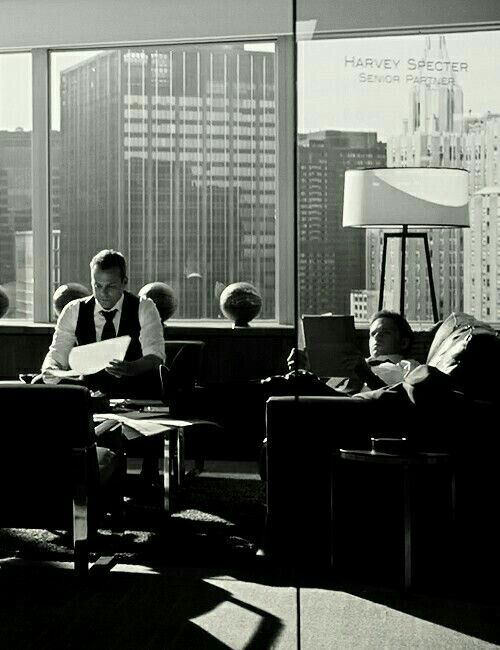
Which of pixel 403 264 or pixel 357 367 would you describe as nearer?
pixel 403 264

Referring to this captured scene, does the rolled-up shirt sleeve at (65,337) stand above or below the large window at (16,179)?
below

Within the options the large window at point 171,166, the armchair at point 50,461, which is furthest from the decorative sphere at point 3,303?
the armchair at point 50,461

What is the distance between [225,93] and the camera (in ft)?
25.8

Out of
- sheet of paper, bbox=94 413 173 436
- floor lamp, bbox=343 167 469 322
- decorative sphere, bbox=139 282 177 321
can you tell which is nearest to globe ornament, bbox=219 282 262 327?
decorative sphere, bbox=139 282 177 321

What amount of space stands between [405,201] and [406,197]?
2 centimetres

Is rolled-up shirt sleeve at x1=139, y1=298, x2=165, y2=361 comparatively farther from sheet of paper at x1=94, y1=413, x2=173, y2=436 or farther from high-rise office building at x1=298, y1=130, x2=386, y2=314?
high-rise office building at x1=298, y1=130, x2=386, y2=314

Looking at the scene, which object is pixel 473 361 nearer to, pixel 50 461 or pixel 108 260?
pixel 50 461

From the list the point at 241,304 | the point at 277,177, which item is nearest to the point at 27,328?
the point at 241,304

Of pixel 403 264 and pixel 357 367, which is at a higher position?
pixel 403 264

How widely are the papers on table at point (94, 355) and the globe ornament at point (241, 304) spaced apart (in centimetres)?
249

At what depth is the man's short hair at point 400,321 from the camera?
3.26 metres

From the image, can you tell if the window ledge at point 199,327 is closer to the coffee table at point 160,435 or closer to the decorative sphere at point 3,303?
the decorative sphere at point 3,303

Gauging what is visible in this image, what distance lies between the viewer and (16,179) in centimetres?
807

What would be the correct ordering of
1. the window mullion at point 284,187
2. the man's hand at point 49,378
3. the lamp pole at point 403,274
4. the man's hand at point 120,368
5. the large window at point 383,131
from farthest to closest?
the window mullion at point 284,187
the man's hand at point 120,368
the man's hand at point 49,378
the lamp pole at point 403,274
the large window at point 383,131
